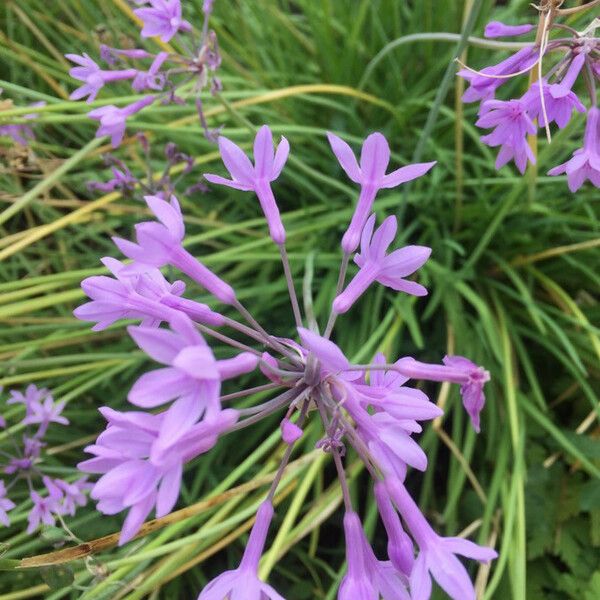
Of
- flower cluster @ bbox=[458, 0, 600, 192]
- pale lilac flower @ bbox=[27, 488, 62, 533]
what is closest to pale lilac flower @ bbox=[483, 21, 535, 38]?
flower cluster @ bbox=[458, 0, 600, 192]

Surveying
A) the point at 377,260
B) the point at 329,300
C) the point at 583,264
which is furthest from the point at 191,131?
the point at 583,264

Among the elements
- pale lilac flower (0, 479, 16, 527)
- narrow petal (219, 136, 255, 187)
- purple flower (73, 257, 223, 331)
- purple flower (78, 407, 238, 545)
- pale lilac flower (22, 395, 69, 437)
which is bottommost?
pale lilac flower (0, 479, 16, 527)

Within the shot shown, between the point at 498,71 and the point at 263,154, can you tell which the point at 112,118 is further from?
the point at 498,71

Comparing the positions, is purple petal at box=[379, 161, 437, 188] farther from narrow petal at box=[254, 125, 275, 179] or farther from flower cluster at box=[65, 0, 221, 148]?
flower cluster at box=[65, 0, 221, 148]

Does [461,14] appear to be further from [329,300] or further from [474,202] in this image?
[329,300]

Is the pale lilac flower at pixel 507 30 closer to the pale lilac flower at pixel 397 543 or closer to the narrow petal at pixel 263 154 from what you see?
the narrow petal at pixel 263 154

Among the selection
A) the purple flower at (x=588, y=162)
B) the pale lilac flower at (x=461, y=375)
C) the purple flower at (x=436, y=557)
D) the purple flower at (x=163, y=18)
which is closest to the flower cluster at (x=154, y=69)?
the purple flower at (x=163, y=18)

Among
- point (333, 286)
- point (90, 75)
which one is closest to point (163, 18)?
point (90, 75)
